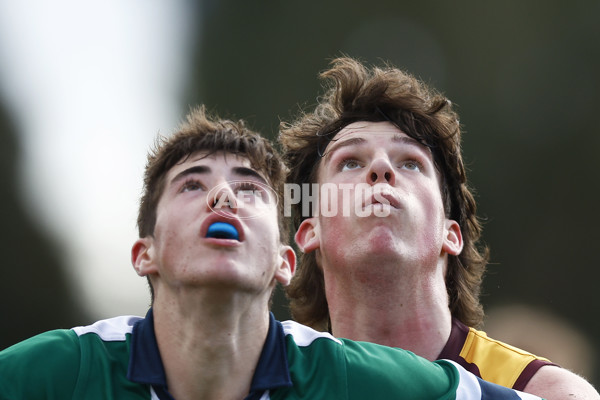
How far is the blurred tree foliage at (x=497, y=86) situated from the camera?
12391 millimetres

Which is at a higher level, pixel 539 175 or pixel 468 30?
pixel 468 30

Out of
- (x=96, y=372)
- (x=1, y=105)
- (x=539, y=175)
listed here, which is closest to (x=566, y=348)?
(x=539, y=175)

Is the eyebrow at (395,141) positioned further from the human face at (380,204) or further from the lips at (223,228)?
the lips at (223,228)

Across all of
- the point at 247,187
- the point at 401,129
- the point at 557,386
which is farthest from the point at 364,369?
the point at 401,129

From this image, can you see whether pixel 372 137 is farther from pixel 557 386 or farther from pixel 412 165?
pixel 557 386

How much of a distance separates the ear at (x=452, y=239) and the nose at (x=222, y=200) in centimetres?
191

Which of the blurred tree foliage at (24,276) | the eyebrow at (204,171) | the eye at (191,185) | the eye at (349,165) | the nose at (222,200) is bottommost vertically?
the blurred tree foliage at (24,276)

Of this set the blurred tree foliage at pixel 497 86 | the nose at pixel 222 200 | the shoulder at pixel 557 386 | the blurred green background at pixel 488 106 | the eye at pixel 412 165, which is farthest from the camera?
the blurred tree foliage at pixel 497 86

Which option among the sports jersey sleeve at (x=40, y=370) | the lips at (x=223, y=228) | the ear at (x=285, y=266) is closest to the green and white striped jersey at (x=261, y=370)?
the sports jersey sleeve at (x=40, y=370)

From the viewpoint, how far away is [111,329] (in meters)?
3.84

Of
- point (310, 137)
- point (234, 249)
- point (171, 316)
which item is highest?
Answer: point (310, 137)

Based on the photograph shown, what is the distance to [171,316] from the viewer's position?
3.79 m

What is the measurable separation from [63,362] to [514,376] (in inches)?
88.1

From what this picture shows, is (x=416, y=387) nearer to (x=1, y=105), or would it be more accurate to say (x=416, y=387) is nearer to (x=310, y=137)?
(x=310, y=137)
